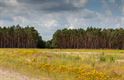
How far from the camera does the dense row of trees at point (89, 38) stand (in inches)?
6791

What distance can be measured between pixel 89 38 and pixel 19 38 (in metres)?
33.7

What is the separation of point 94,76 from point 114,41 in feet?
508

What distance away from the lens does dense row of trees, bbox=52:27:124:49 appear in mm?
172500

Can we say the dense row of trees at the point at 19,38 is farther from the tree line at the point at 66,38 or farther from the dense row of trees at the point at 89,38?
the dense row of trees at the point at 89,38

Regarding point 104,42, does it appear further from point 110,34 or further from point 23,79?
point 23,79

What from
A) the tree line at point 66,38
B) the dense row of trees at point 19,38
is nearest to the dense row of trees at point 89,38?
the tree line at point 66,38

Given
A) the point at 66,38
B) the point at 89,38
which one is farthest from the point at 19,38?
the point at 89,38

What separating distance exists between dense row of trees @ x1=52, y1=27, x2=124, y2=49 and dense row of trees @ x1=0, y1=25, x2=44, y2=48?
10.9 m

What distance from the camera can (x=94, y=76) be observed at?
65.0ft

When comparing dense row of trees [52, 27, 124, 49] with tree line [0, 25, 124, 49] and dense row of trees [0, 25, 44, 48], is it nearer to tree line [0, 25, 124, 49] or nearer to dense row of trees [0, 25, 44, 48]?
tree line [0, 25, 124, 49]

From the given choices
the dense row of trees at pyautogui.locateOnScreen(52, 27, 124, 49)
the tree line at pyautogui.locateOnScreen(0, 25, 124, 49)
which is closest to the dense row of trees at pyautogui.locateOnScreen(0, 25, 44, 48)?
the tree line at pyautogui.locateOnScreen(0, 25, 124, 49)

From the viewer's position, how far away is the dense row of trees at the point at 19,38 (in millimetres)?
173000

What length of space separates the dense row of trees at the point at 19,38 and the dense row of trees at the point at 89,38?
10.9 metres

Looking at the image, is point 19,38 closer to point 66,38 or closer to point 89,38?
point 66,38
